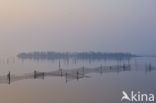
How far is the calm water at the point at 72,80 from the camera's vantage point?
4031mm

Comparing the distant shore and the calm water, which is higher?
the distant shore

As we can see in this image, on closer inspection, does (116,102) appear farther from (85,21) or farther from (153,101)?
(85,21)

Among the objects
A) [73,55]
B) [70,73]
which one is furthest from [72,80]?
[73,55]

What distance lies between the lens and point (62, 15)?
412 centimetres

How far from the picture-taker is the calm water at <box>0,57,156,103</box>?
13.2ft

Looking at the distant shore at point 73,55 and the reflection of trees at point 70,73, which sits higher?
the distant shore at point 73,55

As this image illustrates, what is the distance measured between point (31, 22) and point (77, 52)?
0.40m

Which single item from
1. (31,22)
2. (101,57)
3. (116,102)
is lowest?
(116,102)

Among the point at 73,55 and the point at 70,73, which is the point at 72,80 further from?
the point at 73,55

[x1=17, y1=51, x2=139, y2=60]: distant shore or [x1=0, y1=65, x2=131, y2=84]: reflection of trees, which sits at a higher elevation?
[x1=17, y1=51, x2=139, y2=60]: distant shore

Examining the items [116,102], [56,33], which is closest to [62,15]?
[56,33]

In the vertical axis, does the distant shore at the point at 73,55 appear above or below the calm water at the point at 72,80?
above

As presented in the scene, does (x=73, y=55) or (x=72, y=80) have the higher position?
(x=73, y=55)

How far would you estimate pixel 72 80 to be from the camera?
409 cm
